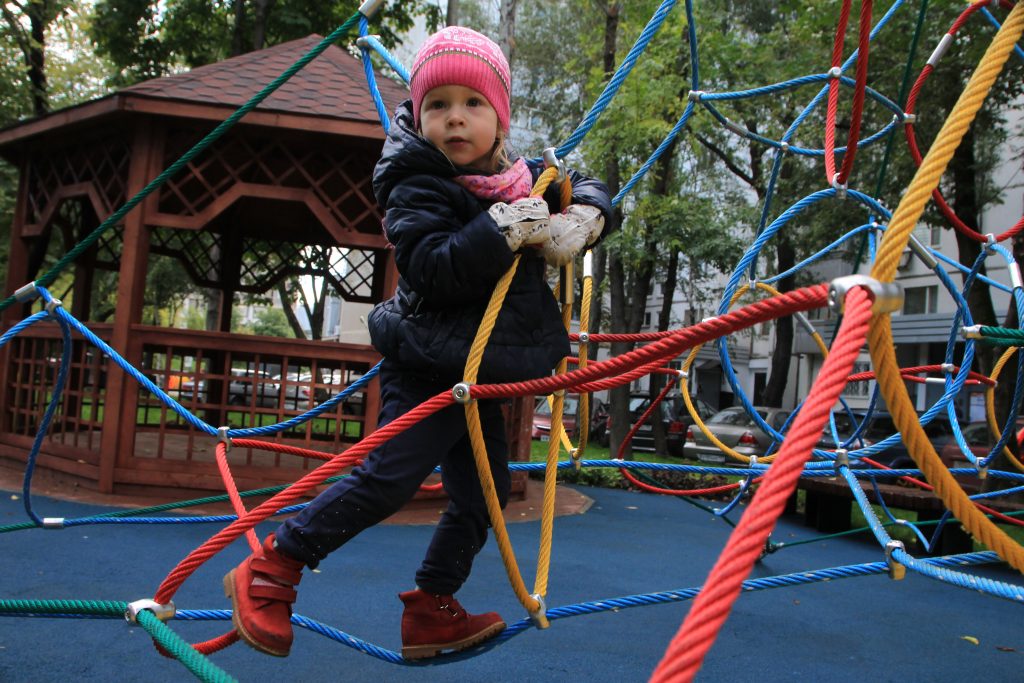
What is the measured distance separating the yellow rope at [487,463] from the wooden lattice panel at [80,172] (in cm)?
543

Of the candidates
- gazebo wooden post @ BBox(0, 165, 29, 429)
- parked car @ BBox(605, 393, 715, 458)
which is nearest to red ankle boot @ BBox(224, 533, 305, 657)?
gazebo wooden post @ BBox(0, 165, 29, 429)

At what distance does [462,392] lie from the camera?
1588 millimetres

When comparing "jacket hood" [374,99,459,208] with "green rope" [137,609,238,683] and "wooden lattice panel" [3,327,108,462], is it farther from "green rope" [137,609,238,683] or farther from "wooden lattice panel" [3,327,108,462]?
"wooden lattice panel" [3,327,108,462]

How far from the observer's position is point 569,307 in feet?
6.39

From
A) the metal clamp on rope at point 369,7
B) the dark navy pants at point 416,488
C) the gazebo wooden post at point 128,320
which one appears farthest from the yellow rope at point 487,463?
the gazebo wooden post at point 128,320

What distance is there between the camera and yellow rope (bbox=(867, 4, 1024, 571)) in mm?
1004

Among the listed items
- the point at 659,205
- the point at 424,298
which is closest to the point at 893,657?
the point at 424,298

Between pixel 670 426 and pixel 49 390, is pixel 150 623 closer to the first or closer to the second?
pixel 49 390

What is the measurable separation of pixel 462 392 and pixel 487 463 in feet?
0.58

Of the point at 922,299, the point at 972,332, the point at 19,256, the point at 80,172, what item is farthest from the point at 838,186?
the point at 922,299

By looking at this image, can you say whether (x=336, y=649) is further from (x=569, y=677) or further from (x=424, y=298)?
(x=424, y=298)

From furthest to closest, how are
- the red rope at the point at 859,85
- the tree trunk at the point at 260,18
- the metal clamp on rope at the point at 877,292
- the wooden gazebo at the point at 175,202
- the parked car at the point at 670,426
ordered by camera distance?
the parked car at the point at 670,426, the tree trunk at the point at 260,18, the wooden gazebo at the point at 175,202, the red rope at the point at 859,85, the metal clamp on rope at the point at 877,292

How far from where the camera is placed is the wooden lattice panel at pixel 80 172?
6.28m

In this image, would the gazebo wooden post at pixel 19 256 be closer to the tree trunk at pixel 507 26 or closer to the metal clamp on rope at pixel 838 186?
the tree trunk at pixel 507 26
